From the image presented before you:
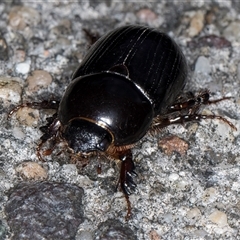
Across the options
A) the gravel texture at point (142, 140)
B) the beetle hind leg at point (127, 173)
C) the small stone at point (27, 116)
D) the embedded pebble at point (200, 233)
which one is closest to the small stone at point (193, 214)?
the gravel texture at point (142, 140)

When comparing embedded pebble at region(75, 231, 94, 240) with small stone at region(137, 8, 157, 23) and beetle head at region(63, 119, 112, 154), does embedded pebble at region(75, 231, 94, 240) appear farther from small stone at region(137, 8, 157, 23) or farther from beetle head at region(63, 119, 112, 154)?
small stone at region(137, 8, 157, 23)

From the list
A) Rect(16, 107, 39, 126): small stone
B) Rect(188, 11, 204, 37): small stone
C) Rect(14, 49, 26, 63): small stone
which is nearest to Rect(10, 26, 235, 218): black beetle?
Rect(16, 107, 39, 126): small stone

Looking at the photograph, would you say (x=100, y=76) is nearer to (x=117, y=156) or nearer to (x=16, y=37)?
(x=117, y=156)

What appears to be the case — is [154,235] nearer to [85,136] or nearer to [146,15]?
[85,136]

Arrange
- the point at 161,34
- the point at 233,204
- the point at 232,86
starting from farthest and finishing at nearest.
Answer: the point at 232,86 < the point at 161,34 < the point at 233,204

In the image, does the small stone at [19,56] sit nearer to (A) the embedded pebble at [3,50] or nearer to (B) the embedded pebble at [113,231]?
(A) the embedded pebble at [3,50]

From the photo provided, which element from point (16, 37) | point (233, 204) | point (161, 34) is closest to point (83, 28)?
point (16, 37)
